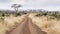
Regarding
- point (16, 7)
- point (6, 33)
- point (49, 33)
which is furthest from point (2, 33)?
point (16, 7)

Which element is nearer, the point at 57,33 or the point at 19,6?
the point at 57,33

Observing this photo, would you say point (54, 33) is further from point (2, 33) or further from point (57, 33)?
point (2, 33)

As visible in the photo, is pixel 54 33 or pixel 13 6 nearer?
pixel 54 33

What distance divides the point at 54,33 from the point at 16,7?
8338 centimetres

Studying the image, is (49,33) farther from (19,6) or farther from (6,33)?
(19,6)

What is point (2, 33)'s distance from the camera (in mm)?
17266

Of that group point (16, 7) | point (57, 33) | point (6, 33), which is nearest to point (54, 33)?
point (57, 33)

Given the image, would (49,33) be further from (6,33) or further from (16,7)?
(16,7)

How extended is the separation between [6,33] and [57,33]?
15.2 ft

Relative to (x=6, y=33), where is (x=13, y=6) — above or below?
below

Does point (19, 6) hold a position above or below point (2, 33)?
below

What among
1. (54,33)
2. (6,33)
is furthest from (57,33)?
(6,33)

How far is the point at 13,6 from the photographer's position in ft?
329

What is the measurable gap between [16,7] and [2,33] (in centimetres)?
8280
